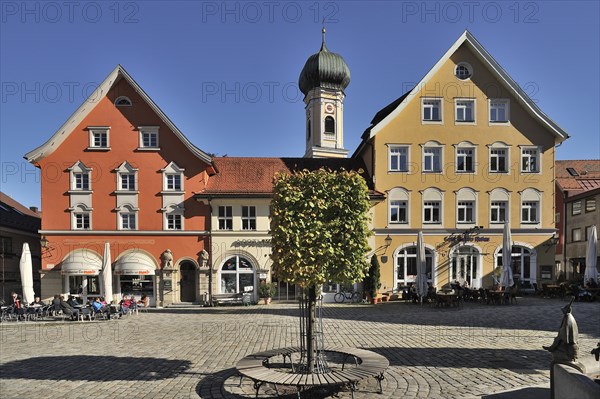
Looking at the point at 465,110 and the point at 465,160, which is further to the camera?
the point at 465,110

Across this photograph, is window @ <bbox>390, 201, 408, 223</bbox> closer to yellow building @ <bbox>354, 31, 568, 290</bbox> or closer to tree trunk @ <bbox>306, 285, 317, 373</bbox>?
yellow building @ <bbox>354, 31, 568, 290</bbox>

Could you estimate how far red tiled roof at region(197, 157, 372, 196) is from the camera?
92.7 ft

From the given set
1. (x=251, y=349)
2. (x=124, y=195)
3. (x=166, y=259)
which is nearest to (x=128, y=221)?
(x=124, y=195)

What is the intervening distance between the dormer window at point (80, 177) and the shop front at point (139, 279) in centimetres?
495

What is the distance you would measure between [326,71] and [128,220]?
2571 cm

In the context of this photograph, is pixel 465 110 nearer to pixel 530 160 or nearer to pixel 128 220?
pixel 530 160

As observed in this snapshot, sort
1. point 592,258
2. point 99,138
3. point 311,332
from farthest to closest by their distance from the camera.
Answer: point 99,138
point 592,258
point 311,332

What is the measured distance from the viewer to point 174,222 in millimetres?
27734

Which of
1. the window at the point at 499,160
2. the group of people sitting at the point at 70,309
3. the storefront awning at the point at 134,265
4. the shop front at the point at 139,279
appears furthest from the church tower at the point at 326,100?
the group of people sitting at the point at 70,309

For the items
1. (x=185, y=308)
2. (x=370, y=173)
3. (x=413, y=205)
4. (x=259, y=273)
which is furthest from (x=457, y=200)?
(x=185, y=308)

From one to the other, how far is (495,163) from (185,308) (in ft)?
71.1

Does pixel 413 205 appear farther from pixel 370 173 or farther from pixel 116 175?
pixel 116 175

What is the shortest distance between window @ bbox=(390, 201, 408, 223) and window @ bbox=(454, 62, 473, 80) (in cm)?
927

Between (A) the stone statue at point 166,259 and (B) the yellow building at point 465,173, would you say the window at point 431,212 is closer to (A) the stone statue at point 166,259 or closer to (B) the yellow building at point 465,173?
(B) the yellow building at point 465,173
